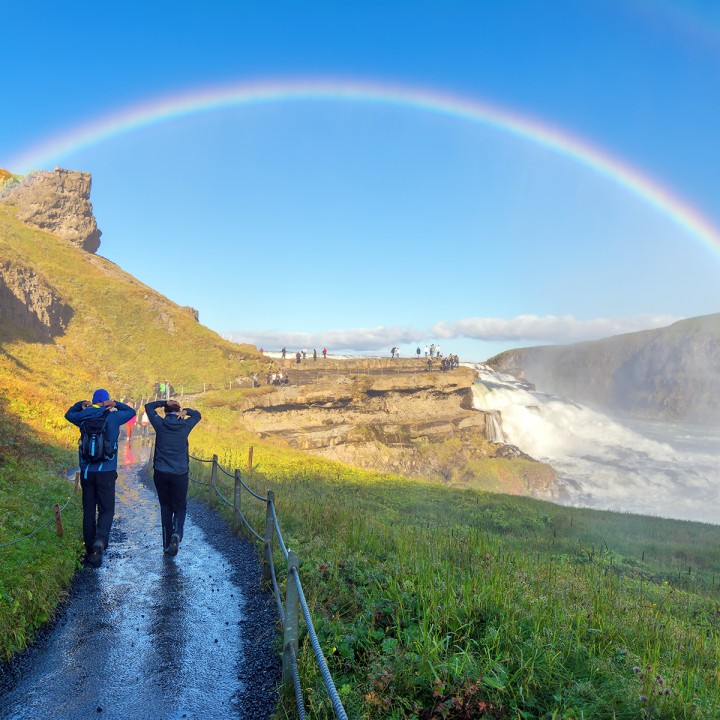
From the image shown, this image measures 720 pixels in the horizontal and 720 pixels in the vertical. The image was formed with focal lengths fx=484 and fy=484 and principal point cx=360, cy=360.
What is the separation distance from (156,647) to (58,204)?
89406mm

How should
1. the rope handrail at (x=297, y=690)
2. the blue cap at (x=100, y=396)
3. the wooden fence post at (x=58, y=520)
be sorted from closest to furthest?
the rope handrail at (x=297, y=690) → the blue cap at (x=100, y=396) → the wooden fence post at (x=58, y=520)

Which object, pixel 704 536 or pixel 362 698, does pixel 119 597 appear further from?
pixel 704 536

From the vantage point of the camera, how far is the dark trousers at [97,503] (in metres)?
8.38

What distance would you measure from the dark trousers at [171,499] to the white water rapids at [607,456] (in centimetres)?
4174

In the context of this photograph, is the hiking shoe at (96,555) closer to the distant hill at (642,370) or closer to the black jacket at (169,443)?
the black jacket at (169,443)

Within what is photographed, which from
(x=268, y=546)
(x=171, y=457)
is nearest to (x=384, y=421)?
(x=171, y=457)

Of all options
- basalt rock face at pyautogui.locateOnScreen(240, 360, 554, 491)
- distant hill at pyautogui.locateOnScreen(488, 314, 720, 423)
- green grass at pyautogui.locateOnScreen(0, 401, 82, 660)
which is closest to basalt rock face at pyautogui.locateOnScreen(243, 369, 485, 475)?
basalt rock face at pyautogui.locateOnScreen(240, 360, 554, 491)

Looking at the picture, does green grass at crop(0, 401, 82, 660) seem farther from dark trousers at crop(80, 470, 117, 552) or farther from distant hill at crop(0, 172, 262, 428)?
distant hill at crop(0, 172, 262, 428)

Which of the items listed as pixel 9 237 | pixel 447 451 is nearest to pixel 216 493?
pixel 447 451

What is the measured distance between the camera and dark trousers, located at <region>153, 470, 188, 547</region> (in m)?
9.02

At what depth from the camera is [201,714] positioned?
458cm

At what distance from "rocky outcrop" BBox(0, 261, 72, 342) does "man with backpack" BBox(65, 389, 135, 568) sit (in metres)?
40.8

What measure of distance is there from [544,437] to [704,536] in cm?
3691

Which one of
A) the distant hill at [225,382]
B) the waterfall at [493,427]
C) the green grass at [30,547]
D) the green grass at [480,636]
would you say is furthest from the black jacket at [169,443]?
the waterfall at [493,427]
